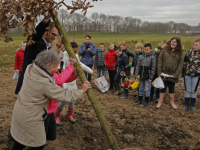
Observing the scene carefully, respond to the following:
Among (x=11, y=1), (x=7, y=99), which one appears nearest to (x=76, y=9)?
(x=11, y=1)

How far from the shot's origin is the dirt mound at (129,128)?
392cm

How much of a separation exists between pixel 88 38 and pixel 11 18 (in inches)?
207

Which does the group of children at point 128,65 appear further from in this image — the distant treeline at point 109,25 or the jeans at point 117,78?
the distant treeline at point 109,25

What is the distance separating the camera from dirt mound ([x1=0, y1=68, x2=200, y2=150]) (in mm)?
3923

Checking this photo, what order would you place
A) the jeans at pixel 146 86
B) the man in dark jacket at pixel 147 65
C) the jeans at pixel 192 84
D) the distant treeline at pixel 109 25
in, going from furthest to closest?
1. the distant treeline at pixel 109 25
2. the jeans at pixel 146 86
3. the man in dark jacket at pixel 147 65
4. the jeans at pixel 192 84

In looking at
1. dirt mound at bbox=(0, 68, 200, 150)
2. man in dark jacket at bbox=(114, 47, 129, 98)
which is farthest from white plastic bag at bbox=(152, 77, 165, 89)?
man in dark jacket at bbox=(114, 47, 129, 98)

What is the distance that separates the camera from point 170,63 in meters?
5.67

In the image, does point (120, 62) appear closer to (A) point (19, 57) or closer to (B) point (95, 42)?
(A) point (19, 57)

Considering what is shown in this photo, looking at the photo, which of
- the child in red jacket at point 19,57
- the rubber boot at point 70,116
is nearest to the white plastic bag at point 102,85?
the rubber boot at point 70,116

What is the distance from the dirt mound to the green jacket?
1.12 meters

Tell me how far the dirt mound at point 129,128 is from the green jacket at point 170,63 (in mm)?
1119

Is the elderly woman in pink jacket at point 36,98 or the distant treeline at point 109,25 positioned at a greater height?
the distant treeline at point 109,25

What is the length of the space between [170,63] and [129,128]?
241 centimetres

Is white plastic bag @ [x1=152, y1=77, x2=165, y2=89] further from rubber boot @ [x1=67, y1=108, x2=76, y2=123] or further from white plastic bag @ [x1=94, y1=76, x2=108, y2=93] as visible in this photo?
rubber boot @ [x1=67, y1=108, x2=76, y2=123]
